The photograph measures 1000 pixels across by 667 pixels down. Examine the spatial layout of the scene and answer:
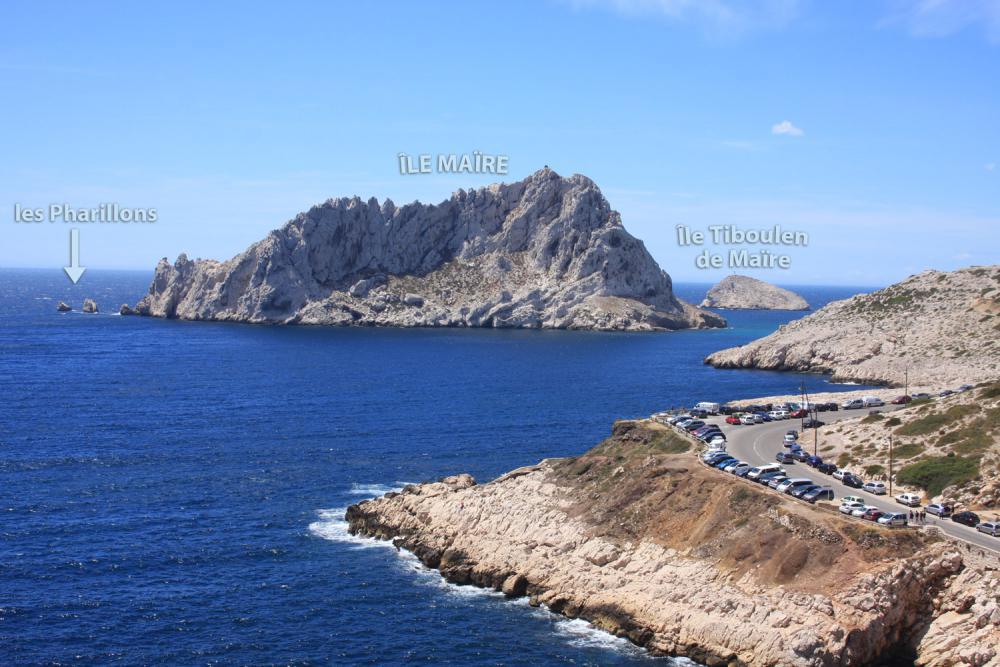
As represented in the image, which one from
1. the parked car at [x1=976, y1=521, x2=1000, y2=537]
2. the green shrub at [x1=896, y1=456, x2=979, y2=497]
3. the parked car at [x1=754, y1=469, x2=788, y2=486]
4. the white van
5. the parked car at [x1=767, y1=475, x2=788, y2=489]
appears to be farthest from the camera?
the white van

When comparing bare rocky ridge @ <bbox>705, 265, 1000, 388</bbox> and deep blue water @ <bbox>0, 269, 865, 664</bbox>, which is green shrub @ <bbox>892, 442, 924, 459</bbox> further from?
bare rocky ridge @ <bbox>705, 265, 1000, 388</bbox>

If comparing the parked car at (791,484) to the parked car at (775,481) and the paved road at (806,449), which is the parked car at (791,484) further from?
the paved road at (806,449)

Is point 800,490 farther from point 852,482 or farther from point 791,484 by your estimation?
point 852,482

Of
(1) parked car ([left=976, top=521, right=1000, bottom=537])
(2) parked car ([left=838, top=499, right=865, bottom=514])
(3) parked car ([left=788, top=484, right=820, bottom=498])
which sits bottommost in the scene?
(1) parked car ([left=976, top=521, right=1000, bottom=537])

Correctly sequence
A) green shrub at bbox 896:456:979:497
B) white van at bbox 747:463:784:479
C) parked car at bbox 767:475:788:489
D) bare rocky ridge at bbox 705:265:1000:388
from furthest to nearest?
bare rocky ridge at bbox 705:265:1000:388
white van at bbox 747:463:784:479
green shrub at bbox 896:456:979:497
parked car at bbox 767:475:788:489

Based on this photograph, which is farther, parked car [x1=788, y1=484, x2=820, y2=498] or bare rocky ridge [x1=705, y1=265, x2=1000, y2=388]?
bare rocky ridge [x1=705, y1=265, x2=1000, y2=388]

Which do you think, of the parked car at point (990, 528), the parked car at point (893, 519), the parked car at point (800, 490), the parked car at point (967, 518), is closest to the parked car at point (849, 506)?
the parked car at point (893, 519)

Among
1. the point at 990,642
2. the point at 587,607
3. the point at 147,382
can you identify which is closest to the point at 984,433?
the point at 990,642

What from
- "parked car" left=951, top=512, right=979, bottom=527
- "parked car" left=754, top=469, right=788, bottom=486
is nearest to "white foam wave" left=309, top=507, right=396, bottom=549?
"parked car" left=754, top=469, right=788, bottom=486
